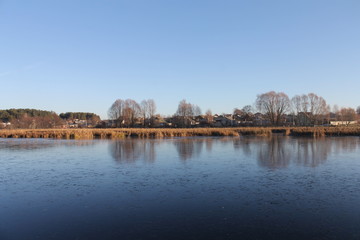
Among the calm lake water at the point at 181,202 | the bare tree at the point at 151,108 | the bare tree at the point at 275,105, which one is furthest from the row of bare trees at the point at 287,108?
the calm lake water at the point at 181,202

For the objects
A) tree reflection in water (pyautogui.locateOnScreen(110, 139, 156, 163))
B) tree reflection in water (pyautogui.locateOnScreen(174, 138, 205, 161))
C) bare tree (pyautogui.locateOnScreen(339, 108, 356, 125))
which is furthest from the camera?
bare tree (pyautogui.locateOnScreen(339, 108, 356, 125))

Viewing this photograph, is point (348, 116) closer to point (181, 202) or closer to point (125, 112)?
point (125, 112)

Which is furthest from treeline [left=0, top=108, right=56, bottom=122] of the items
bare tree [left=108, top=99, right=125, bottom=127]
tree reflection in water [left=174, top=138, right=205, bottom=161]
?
tree reflection in water [left=174, top=138, right=205, bottom=161]

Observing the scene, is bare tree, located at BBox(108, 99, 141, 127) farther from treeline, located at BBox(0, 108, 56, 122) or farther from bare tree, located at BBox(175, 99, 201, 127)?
treeline, located at BBox(0, 108, 56, 122)

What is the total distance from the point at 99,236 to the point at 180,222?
5.63ft

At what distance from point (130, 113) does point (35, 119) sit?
31.0 m

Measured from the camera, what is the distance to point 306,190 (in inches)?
328

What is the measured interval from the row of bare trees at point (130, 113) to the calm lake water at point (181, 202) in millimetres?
67708

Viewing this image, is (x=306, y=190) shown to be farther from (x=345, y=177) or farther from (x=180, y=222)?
(x=180, y=222)

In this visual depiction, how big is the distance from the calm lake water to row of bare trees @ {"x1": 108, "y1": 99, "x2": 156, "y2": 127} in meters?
67.7

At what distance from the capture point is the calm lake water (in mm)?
5598

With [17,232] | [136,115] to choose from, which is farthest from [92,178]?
[136,115]

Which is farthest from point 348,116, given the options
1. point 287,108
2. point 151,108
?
point 151,108

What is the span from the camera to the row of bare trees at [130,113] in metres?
80.1
